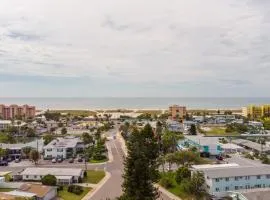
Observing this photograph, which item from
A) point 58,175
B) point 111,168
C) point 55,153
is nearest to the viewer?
point 58,175

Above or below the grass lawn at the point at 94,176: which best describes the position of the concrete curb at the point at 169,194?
below

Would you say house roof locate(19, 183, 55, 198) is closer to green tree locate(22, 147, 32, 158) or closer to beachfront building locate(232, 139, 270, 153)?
green tree locate(22, 147, 32, 158)

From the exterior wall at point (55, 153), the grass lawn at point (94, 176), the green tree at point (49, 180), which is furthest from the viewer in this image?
the exterior wall at point (55, 153)

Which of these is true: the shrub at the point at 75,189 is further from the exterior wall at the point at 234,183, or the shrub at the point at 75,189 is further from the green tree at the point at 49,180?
the exterior wall at the point at 234,183

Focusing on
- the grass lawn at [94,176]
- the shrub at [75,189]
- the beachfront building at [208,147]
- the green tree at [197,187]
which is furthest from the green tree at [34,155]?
the green tree at [197,187]

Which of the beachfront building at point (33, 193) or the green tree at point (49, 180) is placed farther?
the green tree at point (49, 180)

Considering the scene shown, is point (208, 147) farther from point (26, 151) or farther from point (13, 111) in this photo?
point (13, 111)

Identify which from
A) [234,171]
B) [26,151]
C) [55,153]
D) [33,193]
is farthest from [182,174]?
[26,151]
